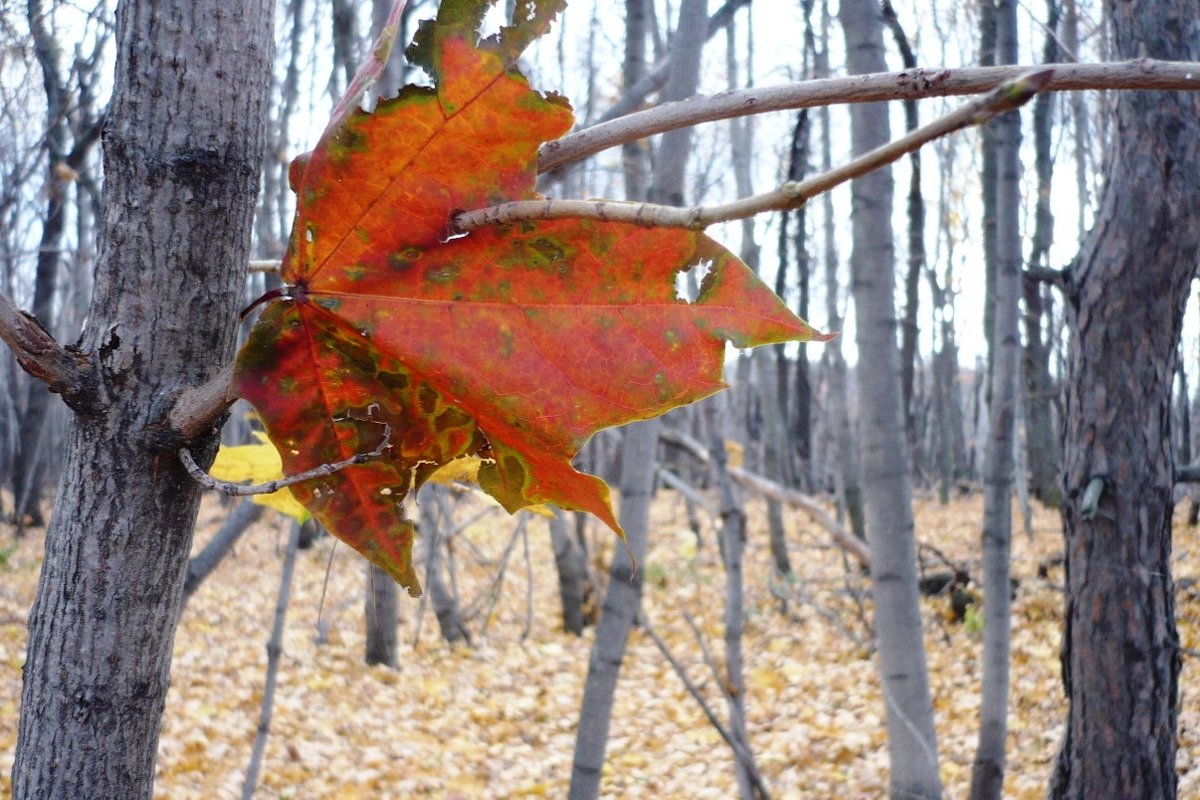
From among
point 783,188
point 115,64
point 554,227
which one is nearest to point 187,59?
point 115,64

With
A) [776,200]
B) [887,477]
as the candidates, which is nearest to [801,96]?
[776,200]

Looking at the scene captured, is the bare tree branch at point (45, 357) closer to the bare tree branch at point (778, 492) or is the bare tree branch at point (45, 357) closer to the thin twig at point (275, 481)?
the thin twig at point (275, 481)

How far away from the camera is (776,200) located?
40 centimetres

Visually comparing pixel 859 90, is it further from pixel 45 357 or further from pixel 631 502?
pixel 631 502

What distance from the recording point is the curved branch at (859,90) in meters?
0.47

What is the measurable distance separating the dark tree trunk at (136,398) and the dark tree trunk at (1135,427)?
2385 millimetres

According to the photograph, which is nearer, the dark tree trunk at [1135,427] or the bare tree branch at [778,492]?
the dark tree trunk at [1135,427]

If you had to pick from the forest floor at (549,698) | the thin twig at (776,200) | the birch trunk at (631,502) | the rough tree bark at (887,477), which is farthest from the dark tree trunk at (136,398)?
the rough tree bark at (887,477)

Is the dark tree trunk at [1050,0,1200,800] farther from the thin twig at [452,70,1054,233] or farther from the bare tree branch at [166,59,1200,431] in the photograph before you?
the thin twig at [452,70,1054,233]

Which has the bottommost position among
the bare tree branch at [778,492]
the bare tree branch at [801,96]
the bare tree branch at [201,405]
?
the bare tree branch at [778,492]

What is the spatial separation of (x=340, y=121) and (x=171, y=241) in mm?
156

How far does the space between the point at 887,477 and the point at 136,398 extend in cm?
229

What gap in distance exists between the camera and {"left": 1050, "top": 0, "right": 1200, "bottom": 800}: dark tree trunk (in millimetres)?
2242

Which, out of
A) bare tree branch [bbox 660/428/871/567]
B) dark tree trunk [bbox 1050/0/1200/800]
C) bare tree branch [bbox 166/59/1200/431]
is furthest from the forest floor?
bare tree branch [bbox 166/59/1200/431]
